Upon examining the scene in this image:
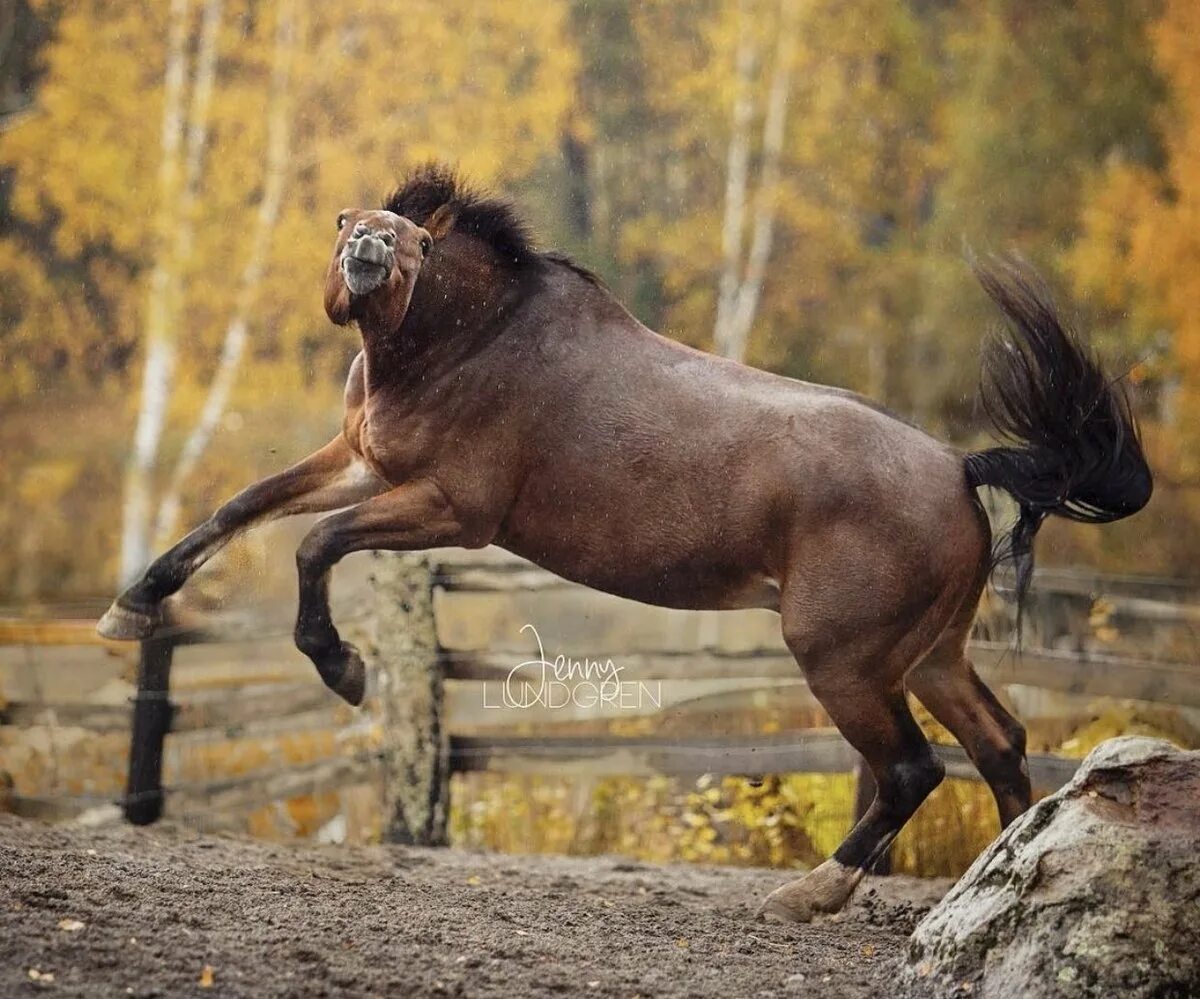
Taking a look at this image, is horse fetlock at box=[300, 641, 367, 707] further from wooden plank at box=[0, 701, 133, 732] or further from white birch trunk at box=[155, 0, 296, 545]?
white birch trunk at box=[155, 0, 296, 545]

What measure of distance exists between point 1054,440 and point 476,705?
2.93 metres

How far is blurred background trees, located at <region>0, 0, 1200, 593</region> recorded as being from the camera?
21.2 feet

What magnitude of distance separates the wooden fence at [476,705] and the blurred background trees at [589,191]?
1.09 metres

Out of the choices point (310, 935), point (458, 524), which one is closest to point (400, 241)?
point (458, 524)

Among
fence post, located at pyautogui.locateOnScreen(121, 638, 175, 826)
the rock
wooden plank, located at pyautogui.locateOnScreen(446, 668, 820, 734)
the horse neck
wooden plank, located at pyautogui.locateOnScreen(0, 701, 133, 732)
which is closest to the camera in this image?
the rock

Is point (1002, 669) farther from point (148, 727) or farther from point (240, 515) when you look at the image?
point (148, 727)

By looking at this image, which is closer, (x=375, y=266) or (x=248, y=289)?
(x=375, y=266)

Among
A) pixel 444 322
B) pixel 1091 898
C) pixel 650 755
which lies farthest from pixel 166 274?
pixel 1091 898

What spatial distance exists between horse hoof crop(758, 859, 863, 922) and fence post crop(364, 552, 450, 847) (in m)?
1.91

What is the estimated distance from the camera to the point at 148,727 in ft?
17.6

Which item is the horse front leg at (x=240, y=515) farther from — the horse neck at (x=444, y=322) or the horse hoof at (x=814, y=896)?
the horse hoof at (x=814, y=896)

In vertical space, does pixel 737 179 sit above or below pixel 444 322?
above

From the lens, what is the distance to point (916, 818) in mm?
5453

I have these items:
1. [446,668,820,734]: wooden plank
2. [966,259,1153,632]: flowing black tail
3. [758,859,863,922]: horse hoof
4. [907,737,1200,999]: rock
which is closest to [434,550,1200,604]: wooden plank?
[446,668,820,734]: wooden plank
